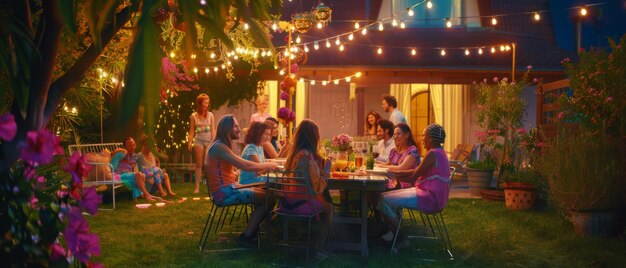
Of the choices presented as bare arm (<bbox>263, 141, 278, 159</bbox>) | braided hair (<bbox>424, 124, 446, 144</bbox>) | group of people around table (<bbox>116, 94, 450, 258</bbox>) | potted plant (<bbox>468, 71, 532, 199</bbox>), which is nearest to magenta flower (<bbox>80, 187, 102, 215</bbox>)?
group of people around table (<bbox>116, 94, 450, 258</bbox>)

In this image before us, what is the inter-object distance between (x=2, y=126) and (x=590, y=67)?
7438mm

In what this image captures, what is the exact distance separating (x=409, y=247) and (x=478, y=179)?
191 inches

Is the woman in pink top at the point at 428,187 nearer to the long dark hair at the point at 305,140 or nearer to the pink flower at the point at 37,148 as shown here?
the long dark hair at the point at 305,140

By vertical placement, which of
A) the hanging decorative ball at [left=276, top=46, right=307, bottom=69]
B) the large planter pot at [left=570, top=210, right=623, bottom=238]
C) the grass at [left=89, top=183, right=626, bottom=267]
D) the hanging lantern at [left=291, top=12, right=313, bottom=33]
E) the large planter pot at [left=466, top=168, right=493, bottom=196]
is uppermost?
the hanging lantern at [left=291, top=12, right=313, bottom=33]

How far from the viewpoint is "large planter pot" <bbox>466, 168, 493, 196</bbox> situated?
1088 cm

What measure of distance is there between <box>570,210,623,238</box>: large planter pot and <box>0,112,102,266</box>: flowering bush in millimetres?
5644

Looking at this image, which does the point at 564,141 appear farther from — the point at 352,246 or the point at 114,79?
the point at 114,79

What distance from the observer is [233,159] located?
6.09 meters

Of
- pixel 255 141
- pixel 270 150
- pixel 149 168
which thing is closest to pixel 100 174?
pixel 149 168

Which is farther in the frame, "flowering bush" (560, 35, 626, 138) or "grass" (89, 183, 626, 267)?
"flowering bush" (560, 35, 626, 138)

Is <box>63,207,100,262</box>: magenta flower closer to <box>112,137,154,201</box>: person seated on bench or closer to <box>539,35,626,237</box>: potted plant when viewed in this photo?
<box>539,35,626,237</box>: potted plant

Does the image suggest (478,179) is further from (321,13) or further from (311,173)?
(311,173)

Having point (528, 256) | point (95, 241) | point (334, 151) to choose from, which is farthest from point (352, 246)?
point (95, 241)

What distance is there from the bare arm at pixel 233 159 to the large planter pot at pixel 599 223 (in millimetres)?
3426
